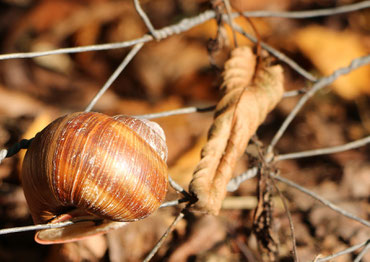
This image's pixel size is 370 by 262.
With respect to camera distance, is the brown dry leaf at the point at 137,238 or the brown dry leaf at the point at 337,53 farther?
the brown dry leaf at the point at 337,53

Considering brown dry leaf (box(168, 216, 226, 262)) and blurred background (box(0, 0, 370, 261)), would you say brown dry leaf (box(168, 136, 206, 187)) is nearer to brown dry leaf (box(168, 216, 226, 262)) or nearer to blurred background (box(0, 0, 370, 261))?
blurred background (box(0, 0, 370, 261))

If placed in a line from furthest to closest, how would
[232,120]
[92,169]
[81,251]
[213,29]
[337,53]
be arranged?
1. [213,29]
2. [337,53]
3. [81,251]
4. [232,120]
5. [92,169]

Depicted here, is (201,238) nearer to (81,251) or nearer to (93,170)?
(81,251)

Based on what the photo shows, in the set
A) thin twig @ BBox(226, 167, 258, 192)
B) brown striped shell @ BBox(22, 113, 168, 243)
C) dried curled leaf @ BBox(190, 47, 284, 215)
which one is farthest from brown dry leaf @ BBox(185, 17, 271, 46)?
brown striped shell @ BBox(22, 113, 168, 243)

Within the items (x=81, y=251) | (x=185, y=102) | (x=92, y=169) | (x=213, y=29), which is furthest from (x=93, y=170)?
(x=213, y=29)

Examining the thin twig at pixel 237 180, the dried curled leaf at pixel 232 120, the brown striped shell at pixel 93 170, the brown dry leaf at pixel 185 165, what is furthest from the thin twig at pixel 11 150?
the brown dry leaf at pixel 185 165

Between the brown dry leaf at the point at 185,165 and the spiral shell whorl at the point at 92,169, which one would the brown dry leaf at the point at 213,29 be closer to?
the brown dry leaf at the point at 185,165
